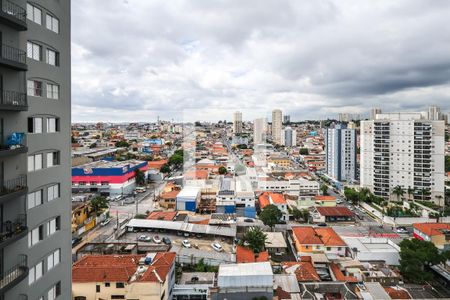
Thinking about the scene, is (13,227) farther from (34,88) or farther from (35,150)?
(34,88)

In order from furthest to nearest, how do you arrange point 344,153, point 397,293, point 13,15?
point 344,153 → point 397,293 → point 13,15

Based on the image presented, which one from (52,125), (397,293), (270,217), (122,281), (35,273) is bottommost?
(397,293)

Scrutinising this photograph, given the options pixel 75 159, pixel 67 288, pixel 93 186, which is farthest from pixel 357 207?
pixel 75 159

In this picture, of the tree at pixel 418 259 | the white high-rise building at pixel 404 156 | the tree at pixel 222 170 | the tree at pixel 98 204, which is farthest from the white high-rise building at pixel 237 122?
the tree at pixel 418 259

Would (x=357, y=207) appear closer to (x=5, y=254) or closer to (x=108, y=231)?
(x=108, y=231)

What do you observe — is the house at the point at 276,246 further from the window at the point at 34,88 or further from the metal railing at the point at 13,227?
the window at the point at 34,88

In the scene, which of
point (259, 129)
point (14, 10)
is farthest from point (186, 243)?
point (259, 129)

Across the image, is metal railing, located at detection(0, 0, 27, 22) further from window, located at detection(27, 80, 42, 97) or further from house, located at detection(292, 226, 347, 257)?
house, located at detection(292, 226, 347, 257)
